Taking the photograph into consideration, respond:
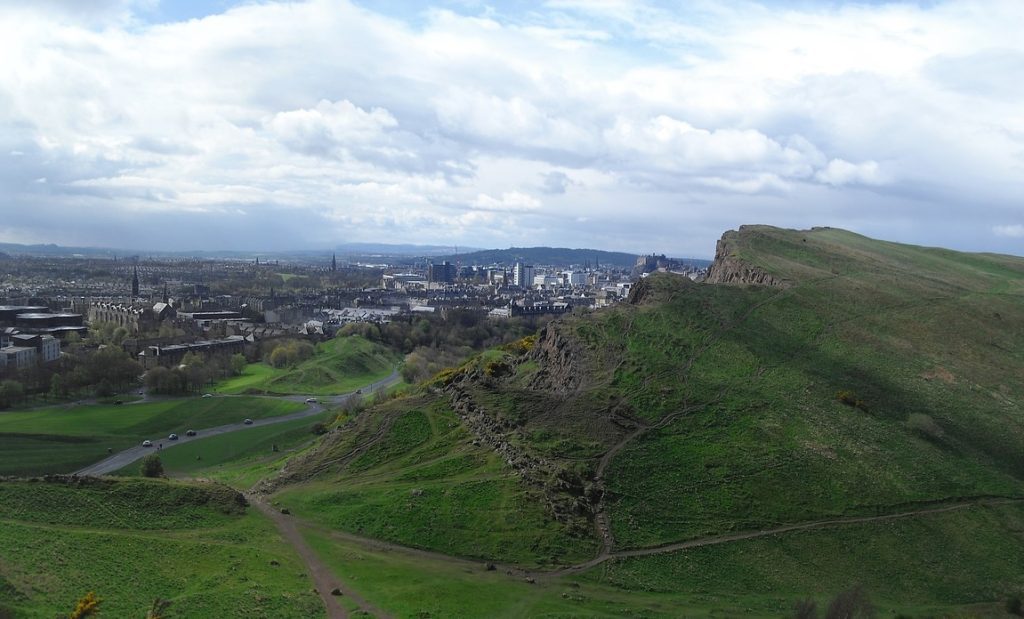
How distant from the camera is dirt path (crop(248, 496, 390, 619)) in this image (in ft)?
114

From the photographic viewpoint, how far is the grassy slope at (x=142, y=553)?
32.5 meters

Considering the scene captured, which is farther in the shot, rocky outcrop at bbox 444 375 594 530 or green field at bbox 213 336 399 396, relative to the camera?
green field at bbox 213 336 399 396

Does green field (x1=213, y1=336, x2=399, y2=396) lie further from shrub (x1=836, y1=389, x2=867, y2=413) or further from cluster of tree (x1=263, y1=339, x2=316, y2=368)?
shrub (x1=836, y1=389, x2=867, y2=413)

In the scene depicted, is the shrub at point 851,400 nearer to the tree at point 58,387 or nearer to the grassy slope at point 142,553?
the grassy slope at point 142,553

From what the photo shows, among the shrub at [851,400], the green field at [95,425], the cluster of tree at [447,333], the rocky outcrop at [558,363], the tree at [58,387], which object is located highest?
the rocky outcrop at [558,363]

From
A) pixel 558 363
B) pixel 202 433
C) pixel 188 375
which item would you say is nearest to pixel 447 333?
pixel 188 375

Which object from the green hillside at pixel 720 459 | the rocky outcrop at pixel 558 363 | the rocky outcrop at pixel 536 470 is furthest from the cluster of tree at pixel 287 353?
the rocky outcrop at pixel 536 470

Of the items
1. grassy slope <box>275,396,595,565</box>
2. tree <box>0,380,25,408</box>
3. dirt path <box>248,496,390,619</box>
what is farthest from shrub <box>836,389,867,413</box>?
tree <box>0,380,25,408</box>

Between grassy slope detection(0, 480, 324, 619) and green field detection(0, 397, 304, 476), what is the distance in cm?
3015

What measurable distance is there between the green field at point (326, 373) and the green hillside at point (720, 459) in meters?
53.1

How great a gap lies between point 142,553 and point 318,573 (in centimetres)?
918

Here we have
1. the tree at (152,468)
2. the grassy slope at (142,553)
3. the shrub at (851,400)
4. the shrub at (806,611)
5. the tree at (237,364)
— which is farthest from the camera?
the tree at (237,364)

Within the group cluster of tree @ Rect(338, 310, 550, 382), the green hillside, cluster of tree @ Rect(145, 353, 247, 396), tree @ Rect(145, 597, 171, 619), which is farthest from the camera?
cluster of tree @ Rect(338, 310, 550, 382)

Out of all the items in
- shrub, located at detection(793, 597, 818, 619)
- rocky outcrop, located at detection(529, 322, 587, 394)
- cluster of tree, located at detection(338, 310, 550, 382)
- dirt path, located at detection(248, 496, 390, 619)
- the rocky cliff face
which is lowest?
dirt path, located at detection(248, 496, 390, 619)
